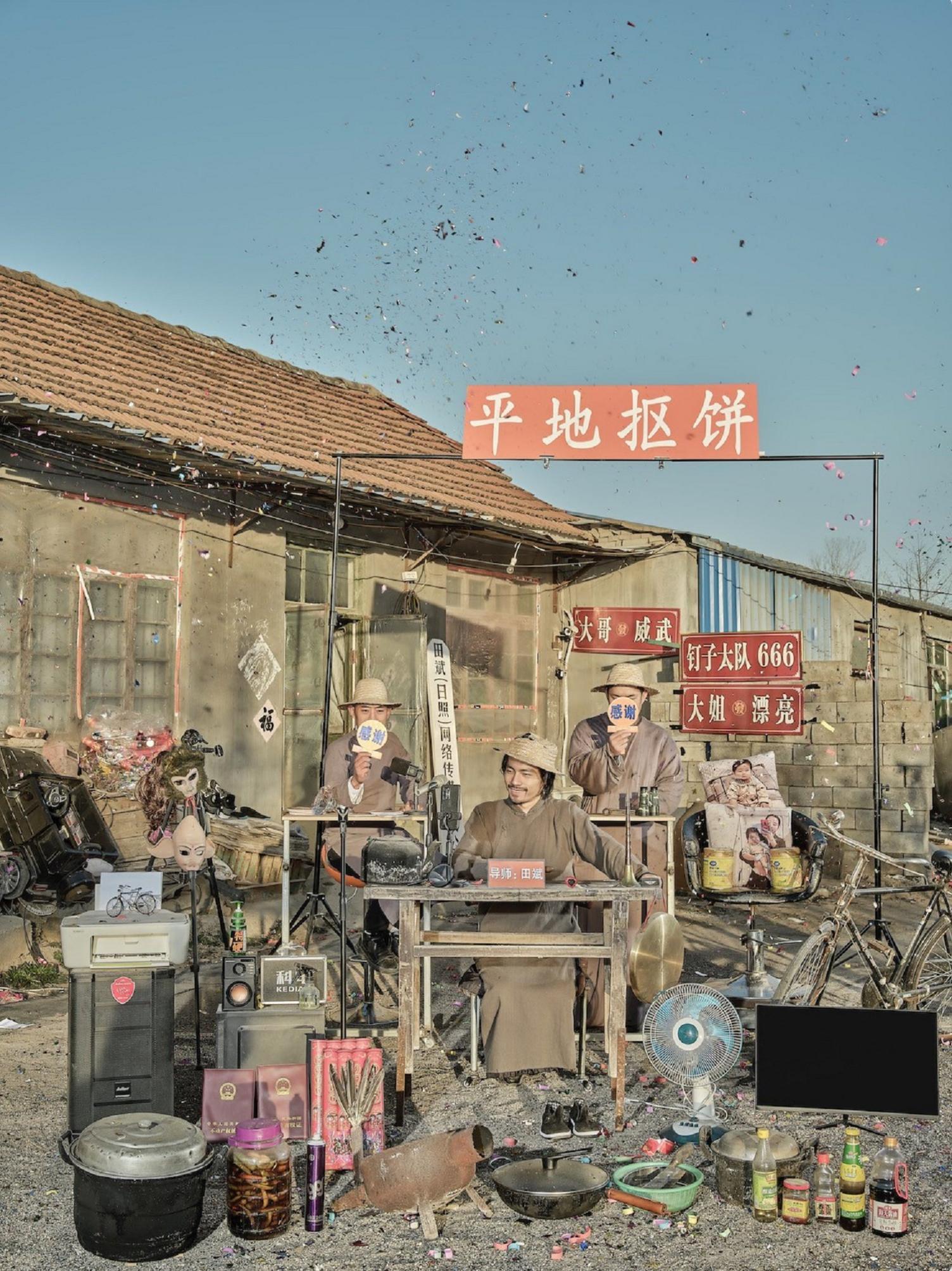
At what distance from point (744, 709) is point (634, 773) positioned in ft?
18.7

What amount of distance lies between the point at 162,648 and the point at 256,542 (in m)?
1.46

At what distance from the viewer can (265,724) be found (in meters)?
11.8

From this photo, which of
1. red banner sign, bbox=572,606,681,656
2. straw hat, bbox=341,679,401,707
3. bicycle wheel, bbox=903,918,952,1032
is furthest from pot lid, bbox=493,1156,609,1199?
red banner sign, bbox=572,606,681,656

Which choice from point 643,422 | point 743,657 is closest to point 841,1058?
point 643,422

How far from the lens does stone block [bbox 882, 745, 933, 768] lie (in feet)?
40.7

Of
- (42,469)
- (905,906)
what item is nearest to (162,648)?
(42,469)

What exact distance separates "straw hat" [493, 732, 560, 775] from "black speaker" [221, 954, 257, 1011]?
1649 millimetres

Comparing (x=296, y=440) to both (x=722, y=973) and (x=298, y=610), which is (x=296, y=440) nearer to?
(x=298, y=610)

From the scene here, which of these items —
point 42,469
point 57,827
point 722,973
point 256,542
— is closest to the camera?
point 722,973

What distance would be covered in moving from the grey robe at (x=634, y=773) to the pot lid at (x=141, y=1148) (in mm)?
3867

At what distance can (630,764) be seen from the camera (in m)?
7.91

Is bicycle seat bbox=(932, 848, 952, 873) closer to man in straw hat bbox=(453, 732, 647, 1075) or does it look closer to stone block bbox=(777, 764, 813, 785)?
man in straw hat bbox=(453, 732, 647, 1075)

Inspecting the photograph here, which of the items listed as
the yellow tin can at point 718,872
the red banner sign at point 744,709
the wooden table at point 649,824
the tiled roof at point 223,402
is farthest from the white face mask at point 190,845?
the red banner sign at point 744,709

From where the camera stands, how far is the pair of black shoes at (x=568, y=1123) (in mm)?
4992
